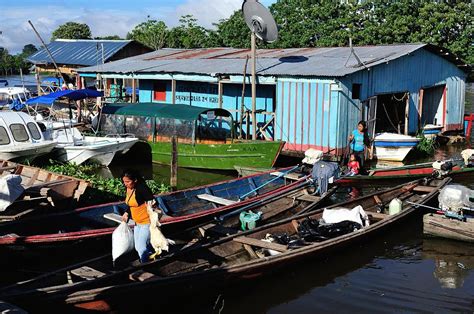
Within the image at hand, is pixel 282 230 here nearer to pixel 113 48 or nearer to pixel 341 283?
pixel 341 283

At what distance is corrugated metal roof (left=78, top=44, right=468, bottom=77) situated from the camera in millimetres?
17922

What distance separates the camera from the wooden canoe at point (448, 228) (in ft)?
34.2

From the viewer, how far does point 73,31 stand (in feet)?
218

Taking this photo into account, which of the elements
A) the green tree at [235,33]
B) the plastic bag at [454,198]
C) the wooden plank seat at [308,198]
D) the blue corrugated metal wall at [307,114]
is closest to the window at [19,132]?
the blue corrugated metal wall at [307,114]

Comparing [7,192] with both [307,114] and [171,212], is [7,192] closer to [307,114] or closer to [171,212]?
[171,212]

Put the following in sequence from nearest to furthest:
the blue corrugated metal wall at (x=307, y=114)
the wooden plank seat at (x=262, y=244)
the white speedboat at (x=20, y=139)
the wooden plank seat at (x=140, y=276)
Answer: the wooden plank seat at (x=140, y=276) → the wooden plank seat at (x=262, y=244) → the white speedboat at (x=20, y=139) → the blue corrugated metal wall at (x=307, y=114)

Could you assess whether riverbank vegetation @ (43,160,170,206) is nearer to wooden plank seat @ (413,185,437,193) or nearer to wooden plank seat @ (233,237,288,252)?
wooden plank seat @ (233,237,288,252)

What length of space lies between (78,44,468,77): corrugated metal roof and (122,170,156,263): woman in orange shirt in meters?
10.2

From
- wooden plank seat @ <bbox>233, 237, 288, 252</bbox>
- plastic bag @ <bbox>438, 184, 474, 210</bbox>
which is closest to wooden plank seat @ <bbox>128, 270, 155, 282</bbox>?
wooden plank seat @ <bbox>233, 237, 288, 252</bbox>

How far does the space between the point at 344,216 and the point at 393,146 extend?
9.12m

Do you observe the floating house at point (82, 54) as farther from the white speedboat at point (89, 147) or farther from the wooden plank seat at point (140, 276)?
the wooden plank seat at point (140, 276)

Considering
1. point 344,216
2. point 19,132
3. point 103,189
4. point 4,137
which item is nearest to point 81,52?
point 19,132

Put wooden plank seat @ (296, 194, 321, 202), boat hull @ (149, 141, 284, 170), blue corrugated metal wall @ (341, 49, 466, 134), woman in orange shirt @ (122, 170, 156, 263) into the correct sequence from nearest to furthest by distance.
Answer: woman in orange shirt @ (122, 170, 156, 263) → wooden plank seat @ (296, 194, 321, 202) → boat hull @ (149, 141, 284, 170) → blue corrugated metal wall @ (341, 49, 466, 134)

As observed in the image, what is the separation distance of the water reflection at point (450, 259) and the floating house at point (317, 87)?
22.3 feet
